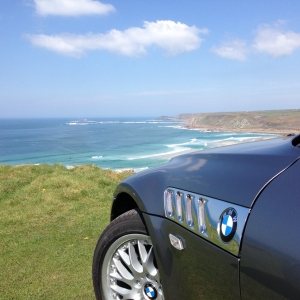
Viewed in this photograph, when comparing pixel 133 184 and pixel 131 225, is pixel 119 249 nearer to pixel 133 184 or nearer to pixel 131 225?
pixel 131 225

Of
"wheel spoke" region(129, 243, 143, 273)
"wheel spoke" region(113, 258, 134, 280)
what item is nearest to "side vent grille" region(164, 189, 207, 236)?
"wheel spoke" region(129, 243, 143, 273)

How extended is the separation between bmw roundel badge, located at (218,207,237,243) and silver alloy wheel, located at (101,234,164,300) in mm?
669

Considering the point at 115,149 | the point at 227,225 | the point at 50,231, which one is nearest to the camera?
the point at 227,225

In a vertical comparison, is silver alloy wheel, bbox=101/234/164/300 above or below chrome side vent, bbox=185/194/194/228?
below

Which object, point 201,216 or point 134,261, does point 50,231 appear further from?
point 201,216

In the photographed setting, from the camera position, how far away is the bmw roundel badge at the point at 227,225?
4.45ft

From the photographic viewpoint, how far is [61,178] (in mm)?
6699

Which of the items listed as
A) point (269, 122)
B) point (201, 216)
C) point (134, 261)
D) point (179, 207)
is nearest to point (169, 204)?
A: point (179, 207)

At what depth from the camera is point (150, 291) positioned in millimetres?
1991

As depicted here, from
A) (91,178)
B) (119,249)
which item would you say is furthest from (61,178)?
(119,249)

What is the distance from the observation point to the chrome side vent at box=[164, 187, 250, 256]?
134 centimetres

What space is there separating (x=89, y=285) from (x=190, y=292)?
167cm

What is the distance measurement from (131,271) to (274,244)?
115 centimetres

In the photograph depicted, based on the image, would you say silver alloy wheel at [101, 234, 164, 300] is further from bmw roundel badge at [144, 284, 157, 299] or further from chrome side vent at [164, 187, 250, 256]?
chrome side vent at [164, 187, 250, 256]
